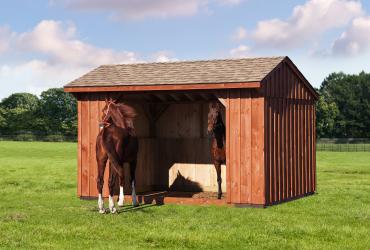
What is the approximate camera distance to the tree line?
10512 centimetres

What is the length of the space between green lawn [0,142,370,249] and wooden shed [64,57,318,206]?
965 mm

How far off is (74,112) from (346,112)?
5283cm

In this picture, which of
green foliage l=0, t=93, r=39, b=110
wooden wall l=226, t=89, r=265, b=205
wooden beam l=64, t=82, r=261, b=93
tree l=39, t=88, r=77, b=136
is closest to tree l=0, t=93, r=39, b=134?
tree l=39, t=88, r=77, b=136

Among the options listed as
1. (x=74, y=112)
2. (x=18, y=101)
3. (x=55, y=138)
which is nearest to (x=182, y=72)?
(x=55, y=138)

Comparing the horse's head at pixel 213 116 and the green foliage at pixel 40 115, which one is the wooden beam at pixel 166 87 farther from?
the green foliage at pixel 40 115

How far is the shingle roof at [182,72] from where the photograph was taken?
1823 cm

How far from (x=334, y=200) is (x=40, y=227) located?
31.8 feet

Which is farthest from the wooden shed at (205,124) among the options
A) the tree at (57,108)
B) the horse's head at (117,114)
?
the tree at (57,108)

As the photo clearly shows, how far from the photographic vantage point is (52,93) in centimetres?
13262

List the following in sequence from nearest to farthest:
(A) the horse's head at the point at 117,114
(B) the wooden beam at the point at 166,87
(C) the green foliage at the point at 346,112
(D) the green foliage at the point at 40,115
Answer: (A) the horse's head at the point at 117,114, (B) the wooden beam at the point at 166,87, (C) the green foliage at the point at 346,112, (D) the green foliage at the point at 40,115

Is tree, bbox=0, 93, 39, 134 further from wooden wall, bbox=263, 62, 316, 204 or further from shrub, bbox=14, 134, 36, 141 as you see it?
wooden wall, bbox=263, 62, 316, 204

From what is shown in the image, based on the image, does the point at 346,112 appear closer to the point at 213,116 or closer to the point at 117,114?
the point at 213,116

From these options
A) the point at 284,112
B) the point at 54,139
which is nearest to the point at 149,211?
the point at 284,112

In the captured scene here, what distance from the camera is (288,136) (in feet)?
65.0
